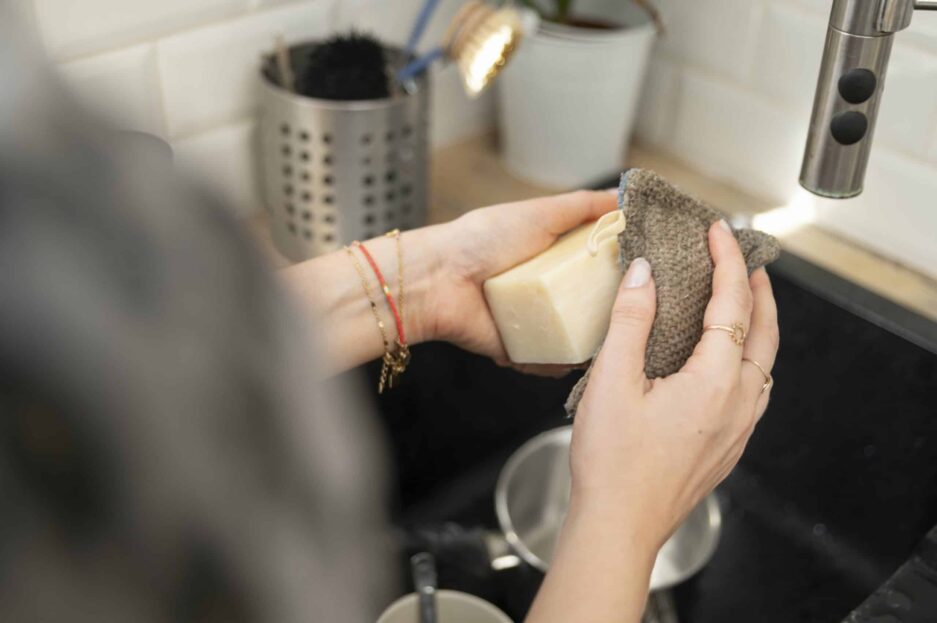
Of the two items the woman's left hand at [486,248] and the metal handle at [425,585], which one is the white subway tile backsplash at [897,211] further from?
the metal handle at [425,585]

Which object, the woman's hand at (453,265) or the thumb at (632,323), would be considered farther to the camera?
the woman's hand at (453,265)

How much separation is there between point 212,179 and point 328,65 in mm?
771

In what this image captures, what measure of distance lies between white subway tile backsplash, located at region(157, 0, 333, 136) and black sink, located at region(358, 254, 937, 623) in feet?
1.05

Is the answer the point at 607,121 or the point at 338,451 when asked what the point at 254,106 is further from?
the point at 338,451

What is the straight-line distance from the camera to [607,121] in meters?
1.06

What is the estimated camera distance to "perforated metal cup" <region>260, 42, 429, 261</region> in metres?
0.91

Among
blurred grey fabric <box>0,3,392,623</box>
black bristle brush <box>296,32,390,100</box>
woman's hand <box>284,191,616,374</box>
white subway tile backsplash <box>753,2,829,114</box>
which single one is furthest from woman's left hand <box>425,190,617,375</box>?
blurred grey fabric <box>0,3,392,623</box>

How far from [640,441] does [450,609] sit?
0.90 feet

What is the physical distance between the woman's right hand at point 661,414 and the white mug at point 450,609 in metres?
0.23

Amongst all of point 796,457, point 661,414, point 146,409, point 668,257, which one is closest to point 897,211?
point 796,457

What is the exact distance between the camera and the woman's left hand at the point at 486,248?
0.80 metres

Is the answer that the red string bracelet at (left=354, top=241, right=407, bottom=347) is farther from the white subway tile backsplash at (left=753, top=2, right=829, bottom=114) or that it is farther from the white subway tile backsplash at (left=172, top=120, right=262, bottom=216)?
the white subway tile backsplash at (left=753, top=2, right=829, bottom=114)

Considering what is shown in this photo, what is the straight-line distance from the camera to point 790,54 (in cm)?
100

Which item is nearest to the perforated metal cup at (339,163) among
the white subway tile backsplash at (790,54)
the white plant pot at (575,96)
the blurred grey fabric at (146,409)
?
the white plant pot at (575,96)
